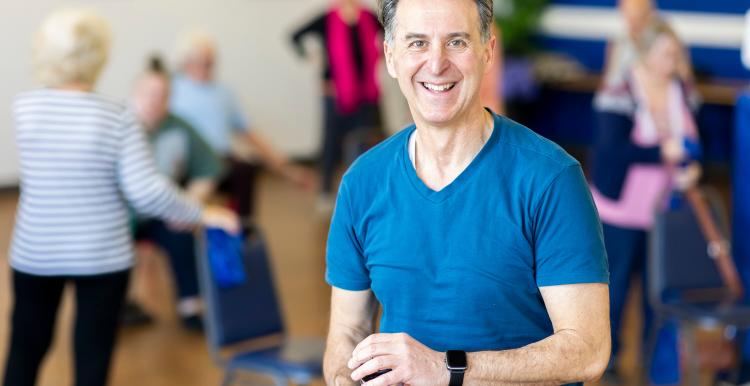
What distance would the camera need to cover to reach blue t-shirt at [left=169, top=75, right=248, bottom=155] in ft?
19.5

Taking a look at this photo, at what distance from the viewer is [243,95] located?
945 cm

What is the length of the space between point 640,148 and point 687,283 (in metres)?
0.55

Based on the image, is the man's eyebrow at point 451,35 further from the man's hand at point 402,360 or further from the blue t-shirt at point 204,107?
the blue t-shirt at point 204,107

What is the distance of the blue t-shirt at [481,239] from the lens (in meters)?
1.77

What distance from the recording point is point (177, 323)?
5.43 m

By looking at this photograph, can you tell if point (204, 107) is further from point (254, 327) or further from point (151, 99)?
point (254, 327)

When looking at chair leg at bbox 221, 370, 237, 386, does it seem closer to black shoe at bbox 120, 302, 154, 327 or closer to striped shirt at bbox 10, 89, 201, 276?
striped shirt at bbox 10, 89, 201, 276

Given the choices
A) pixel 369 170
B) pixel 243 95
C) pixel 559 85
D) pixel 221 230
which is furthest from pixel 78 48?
pixel 559 85

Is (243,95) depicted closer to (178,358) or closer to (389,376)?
(178,358)

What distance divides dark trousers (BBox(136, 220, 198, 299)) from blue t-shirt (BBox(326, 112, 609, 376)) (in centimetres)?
347

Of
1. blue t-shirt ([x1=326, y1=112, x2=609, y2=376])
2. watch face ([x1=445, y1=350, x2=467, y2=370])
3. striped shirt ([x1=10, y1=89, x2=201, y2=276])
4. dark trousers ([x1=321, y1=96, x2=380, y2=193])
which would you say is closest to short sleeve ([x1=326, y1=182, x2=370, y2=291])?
blue t-shirt ([x1=326, y1=112, x2=609, y2=376])

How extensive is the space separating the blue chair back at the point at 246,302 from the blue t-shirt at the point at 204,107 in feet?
6.96

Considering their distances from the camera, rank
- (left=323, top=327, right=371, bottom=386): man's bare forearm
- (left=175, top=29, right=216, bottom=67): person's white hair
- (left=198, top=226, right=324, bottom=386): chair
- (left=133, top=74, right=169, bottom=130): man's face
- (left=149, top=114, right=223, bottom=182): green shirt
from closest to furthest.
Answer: (left=323, top=327, right=371, bottom=386): man's bare forearm, (left=198, top=226, right=324, bottom=386): chair, (left=133, top=74, right=169, bottom=130): man's face, (left=149, top=114, right=223, bottom=182): green shirt, (left=175, top=29, right=216, bottom=67): person's white hair

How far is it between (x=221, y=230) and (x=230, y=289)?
195 millimetres
